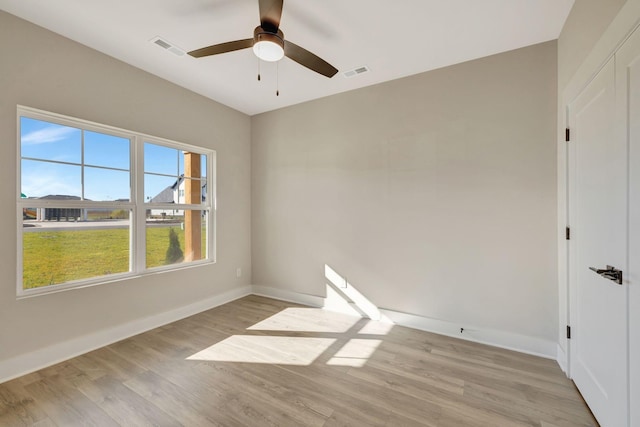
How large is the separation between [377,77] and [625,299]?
292 cm

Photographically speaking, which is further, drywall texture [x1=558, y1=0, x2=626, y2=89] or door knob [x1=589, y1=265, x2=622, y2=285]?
drywall texture [x1=558, y1=0, x2=626, y2=89]

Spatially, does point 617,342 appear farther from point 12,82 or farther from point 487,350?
point 12,82

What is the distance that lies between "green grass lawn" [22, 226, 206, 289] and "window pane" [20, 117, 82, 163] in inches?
28.3

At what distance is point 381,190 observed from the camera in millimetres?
3297

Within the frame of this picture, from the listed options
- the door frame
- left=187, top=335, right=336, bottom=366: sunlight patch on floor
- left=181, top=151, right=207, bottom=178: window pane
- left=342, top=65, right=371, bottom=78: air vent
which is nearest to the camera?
the door frame

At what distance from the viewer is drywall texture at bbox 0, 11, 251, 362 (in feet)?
7.05

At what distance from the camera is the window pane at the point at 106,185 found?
267 centimetres

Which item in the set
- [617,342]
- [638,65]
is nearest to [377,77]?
[638,65]

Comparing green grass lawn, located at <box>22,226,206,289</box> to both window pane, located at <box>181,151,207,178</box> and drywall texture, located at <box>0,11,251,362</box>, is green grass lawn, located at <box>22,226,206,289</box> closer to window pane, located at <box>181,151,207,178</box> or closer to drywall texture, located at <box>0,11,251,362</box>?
drywall texture, located at <box>0,11,251,362</box>

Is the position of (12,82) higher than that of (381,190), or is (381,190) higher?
(12,82)

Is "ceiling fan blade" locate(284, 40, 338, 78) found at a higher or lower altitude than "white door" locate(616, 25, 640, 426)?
higher

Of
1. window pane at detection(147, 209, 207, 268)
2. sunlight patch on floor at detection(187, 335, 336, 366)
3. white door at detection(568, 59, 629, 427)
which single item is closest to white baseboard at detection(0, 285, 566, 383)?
white door at detection(568, 59, 629, 427)

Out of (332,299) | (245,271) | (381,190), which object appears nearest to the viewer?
(381,190)

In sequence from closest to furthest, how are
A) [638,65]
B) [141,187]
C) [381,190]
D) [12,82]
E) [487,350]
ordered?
[638,65] < [12,82] < [487,350] < [141,187] < [381,190]
